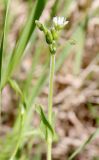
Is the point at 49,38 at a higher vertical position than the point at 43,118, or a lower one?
higher

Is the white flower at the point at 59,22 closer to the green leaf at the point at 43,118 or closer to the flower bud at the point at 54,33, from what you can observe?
the flower bud at the point at 54,33

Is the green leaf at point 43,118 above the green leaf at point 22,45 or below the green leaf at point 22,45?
below

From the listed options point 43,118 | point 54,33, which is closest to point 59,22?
point 54,33

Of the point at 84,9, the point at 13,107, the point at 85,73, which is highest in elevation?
the point at 84,9

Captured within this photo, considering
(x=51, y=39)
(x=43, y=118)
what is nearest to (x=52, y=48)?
(x=51, y=39)

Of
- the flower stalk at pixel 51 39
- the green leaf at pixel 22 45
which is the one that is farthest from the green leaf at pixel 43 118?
the green leaf at pixel 22 45

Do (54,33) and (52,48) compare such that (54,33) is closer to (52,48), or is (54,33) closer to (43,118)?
(52,48)

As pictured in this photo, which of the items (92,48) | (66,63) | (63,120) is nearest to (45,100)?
(63,120)

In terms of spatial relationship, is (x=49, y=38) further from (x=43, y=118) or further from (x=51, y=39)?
(x=43, y=118)

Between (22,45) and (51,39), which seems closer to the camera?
(51,39)

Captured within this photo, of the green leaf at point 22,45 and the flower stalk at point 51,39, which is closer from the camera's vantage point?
the flower stalk at point 51,39

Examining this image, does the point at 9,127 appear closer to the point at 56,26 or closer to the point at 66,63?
the point at 66,63
